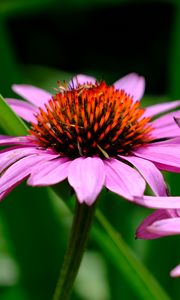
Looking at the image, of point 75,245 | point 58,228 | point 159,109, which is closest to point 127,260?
point 75,245

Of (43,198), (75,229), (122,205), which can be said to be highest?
(75,229)

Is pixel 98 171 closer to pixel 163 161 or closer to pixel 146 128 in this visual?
pixel 163 161

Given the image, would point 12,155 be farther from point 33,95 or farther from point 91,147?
point 33,95

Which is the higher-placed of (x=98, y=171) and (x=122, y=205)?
(x=98, y=171)

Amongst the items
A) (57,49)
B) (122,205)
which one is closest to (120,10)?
(57,49)

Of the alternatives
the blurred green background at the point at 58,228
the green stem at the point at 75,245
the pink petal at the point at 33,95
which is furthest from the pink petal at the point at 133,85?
the green stem at the point at 75,245

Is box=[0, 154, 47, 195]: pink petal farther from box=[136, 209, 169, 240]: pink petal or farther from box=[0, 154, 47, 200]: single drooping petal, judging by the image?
box=[136, 209, 169, 240]: pink petal
